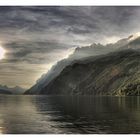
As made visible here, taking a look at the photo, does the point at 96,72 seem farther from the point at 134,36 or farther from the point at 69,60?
the point at 134,36

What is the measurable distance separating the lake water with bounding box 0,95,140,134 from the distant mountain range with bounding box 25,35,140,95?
0.50 feet

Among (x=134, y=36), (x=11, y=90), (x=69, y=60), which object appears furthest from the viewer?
(x=69, y=60)

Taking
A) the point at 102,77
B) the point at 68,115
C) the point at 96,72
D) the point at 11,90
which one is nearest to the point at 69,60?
the point at 96,72

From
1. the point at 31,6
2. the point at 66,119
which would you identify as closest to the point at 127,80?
the point at 66,119

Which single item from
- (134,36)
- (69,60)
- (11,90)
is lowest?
(11,90)

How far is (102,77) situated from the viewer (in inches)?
282

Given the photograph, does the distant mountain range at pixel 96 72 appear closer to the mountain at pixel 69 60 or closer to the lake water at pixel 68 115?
the mountain at pixel 69 60

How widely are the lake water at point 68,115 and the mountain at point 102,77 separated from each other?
128 mm

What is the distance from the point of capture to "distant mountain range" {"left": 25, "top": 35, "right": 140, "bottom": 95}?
7.00 meters

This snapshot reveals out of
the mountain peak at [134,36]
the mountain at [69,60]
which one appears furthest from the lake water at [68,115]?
the mountain peak at [134,36]

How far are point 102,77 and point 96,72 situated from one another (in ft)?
0.47

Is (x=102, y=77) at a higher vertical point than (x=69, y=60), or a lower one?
lower

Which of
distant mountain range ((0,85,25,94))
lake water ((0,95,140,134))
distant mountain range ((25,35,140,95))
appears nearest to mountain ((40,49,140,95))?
distant mountain range ((25,35,140,95))
